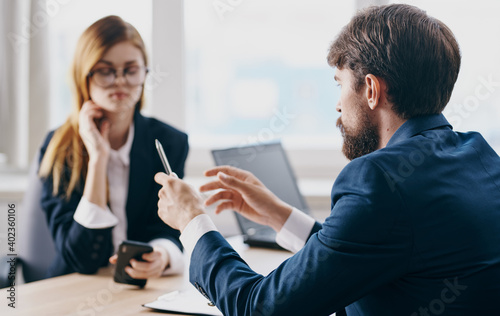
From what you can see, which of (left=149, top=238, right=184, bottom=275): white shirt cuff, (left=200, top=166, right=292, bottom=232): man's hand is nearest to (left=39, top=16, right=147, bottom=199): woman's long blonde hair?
(left=149, top=238, right=184, bottom=275): white shirt cuff

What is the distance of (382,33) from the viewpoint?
105 centimetres

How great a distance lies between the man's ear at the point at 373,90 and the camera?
3.50 feet

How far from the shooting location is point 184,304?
1.24 metres

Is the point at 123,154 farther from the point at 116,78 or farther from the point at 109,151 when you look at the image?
the point at 116,78

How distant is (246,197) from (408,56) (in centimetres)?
61

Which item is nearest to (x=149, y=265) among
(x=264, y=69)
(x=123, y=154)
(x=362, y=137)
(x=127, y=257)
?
(x=127, y=257)

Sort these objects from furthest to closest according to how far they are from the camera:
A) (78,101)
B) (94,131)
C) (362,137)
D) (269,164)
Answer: (269,164) < (78,101) < (94,131) < (362,137)

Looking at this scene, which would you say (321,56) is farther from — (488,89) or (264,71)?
(488,89)

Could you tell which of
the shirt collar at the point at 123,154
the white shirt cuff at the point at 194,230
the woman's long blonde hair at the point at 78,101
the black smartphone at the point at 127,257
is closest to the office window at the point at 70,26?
the woman's long blonde hair at the point at 78,101

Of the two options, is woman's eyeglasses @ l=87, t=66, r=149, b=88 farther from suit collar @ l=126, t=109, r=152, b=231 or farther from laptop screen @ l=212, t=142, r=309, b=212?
laptop screen @ l=212, t=142, r=309, b=212

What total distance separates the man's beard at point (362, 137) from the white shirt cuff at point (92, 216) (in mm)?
812

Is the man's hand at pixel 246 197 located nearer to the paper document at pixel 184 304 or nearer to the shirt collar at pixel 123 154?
the paper document at pixel 184 304

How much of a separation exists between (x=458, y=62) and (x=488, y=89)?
1.54 metres

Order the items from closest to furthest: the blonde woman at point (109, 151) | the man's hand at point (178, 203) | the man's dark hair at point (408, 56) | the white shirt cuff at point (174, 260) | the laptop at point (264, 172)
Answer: the man's dark hair at point (408, 56), the man's hand at point (178, 203), the white shirt cuff at point (174, 260), the blonde woman at point (109, 151), the laptop at point (264, 172)
